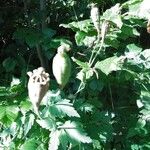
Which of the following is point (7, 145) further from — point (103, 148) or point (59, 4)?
point (59, 4)

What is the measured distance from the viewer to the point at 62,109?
1392 millimetres

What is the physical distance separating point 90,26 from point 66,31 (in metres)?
0.65

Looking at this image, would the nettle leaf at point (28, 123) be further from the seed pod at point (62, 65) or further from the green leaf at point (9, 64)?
the green leaf at point (9, 64)

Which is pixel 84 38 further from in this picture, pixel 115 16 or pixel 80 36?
pixel 115 16

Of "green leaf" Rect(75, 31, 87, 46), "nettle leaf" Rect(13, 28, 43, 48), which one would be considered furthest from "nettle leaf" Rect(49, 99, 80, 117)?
"nettle leaf" Rect(13, 28, 43, 48)

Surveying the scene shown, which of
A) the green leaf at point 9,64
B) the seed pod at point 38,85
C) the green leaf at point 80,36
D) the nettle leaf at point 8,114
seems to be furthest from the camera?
the green leaf at point 9,64

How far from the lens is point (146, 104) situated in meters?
1.68

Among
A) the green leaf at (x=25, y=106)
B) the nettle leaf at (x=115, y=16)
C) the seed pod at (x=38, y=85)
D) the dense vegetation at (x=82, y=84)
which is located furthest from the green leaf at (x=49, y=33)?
the seed pod at (x=38, y=85)

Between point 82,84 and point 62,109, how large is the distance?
251 millimetres

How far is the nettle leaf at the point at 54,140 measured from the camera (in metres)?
1.38

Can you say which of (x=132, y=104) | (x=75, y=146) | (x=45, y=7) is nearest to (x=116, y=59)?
(x=75, y=146)

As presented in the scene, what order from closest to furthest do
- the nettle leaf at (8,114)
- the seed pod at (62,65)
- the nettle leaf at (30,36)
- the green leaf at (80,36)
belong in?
1. the seed pod at (62,65)
2. the nettle leaf at (8,114)
3. the green leaf at (80,36)
4. the nettle leaf at (30,36)

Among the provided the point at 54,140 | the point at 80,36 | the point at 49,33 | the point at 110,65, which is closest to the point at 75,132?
the point at 54,140

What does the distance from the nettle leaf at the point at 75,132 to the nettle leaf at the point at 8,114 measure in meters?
0.16
